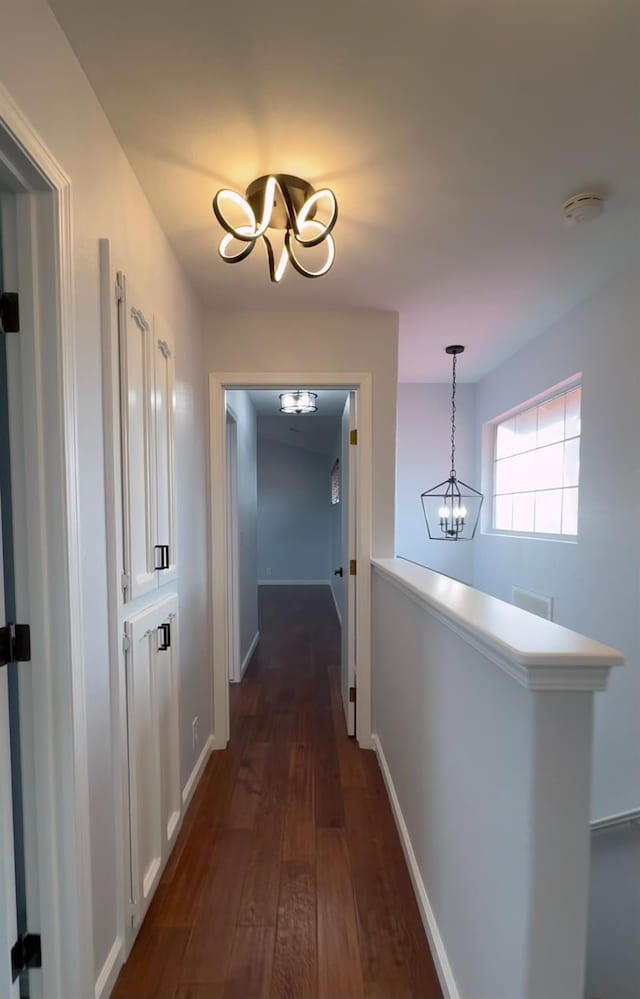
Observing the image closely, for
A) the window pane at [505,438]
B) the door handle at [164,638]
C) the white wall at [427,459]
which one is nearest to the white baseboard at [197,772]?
the door handle at [164,638]

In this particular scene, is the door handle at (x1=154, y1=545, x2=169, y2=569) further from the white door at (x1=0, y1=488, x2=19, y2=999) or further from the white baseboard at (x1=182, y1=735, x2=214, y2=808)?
the white baseboard at (x1=182, y1=735, x2=214, y2=808)

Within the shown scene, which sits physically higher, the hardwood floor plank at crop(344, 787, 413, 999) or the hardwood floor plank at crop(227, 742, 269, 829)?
the hardwood floor plank at crop(344, 787, 413, 999)

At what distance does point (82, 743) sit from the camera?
1061 mm

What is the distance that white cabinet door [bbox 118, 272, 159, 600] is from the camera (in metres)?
1.31

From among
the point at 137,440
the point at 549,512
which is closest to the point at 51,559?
the point at 137,440

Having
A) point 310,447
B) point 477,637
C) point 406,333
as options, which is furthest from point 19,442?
point 310,447

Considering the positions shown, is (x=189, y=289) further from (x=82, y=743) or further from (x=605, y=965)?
(x=605, y=965)

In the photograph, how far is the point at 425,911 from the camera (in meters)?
1.38

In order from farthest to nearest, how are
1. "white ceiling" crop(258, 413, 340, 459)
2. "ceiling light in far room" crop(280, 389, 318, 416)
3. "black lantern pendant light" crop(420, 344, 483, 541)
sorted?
"white ceiling" crop(258, 413, 340, 459) < "ceiling light in far room" crop(280, 389, 318, 416) < "black lantern pendant light" crop(420, 344, 483, 541)

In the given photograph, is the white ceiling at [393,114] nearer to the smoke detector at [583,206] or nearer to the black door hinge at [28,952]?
the smoke detector at [583,206]

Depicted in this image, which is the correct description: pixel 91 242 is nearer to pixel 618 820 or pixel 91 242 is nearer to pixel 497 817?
pixel 497 817

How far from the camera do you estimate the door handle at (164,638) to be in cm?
160

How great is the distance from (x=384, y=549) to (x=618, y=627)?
47.5 inches

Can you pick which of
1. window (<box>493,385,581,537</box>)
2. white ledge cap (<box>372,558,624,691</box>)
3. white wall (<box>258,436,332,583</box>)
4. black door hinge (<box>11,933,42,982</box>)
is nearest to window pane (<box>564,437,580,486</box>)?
window (<box>493,385,581,537</box>)
